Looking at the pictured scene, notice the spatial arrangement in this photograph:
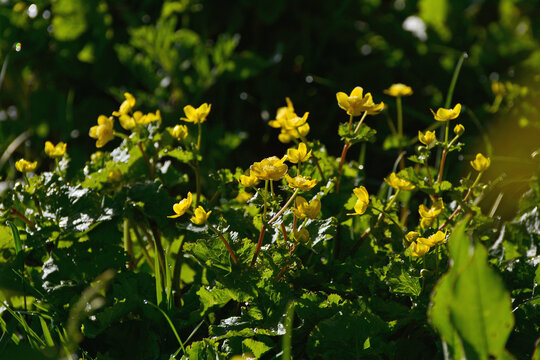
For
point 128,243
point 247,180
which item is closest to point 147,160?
point 128,243

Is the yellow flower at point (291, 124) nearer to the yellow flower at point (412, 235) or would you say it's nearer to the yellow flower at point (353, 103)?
the yellow flower at point (353, 103)

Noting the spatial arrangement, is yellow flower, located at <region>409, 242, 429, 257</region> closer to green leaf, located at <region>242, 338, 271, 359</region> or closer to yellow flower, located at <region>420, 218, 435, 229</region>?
yellow flower, located at <region>420, 218, 435, 229</region>

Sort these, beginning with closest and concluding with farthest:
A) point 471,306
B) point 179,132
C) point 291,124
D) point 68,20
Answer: point 471,306, point 291,124, point 179,132, point 68,20

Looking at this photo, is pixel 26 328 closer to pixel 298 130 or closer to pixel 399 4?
pixel 298 130

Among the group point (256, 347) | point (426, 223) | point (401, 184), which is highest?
point (401, 184)

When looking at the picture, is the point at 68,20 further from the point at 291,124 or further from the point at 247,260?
the point at 247,260

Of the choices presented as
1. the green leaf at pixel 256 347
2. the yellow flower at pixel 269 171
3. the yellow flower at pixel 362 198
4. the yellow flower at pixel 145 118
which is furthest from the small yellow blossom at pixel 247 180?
the yellow flower at pixel 145 118

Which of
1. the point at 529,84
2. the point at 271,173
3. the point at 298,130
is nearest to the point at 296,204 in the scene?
the point at 271,173

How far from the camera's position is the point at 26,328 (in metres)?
1.26

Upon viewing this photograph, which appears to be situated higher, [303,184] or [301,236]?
[303,184]

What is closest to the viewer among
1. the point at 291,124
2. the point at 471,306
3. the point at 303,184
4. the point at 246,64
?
the point at 471,306

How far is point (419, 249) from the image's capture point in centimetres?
119

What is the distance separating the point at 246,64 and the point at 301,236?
5.77ft

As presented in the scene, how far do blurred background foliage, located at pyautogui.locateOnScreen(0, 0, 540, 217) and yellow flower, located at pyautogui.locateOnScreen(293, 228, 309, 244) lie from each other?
1382 millimetres
